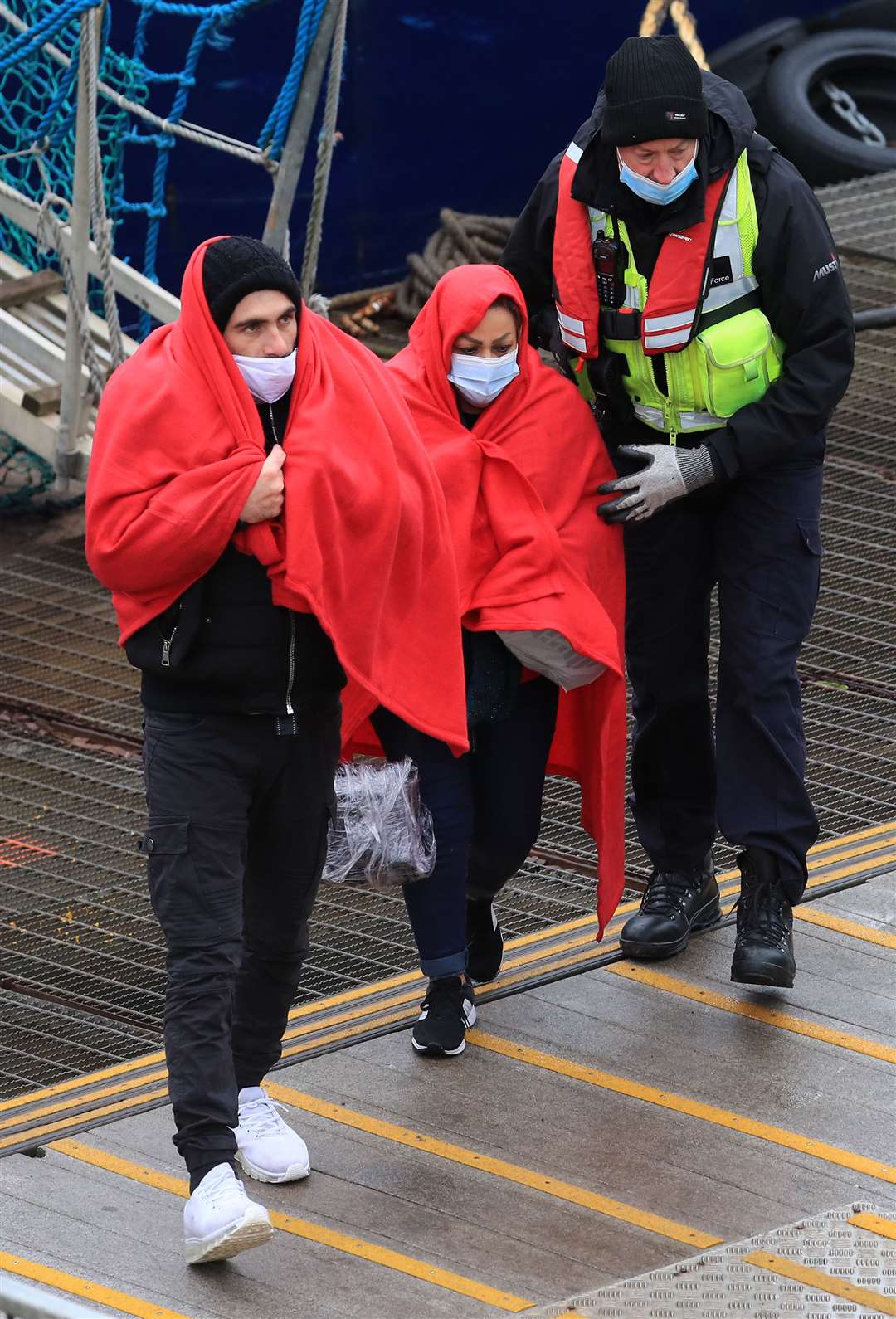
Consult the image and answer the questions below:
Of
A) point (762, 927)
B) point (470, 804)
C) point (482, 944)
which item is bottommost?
point (482, 944)

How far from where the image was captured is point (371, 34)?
1032 centimetres

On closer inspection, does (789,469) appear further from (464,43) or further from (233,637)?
(464,43)

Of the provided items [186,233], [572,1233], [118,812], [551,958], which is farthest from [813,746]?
[186,233]

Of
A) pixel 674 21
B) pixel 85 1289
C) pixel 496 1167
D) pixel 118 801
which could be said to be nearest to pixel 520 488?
pixel 496 1167

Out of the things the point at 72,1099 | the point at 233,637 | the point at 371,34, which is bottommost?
the point at 72,1099

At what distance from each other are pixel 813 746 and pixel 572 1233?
261 centimetres

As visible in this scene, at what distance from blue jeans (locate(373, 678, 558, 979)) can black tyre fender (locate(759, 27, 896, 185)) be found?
7.35 metres

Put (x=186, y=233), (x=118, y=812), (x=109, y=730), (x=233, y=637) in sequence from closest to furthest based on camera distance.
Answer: (x=233, y=637), (x=118, y=812), (x=109, y=730), (x=186, y=233)

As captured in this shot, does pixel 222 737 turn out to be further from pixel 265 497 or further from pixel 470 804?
pixel 470 804

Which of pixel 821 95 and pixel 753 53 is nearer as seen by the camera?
pixel 821 95

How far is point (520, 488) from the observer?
423 centimetres

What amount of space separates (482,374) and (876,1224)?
5.96 ft

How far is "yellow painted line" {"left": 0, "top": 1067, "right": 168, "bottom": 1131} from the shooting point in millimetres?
4293

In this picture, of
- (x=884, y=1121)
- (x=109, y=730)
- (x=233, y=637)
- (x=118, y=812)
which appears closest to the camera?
(x=233, y=637)
